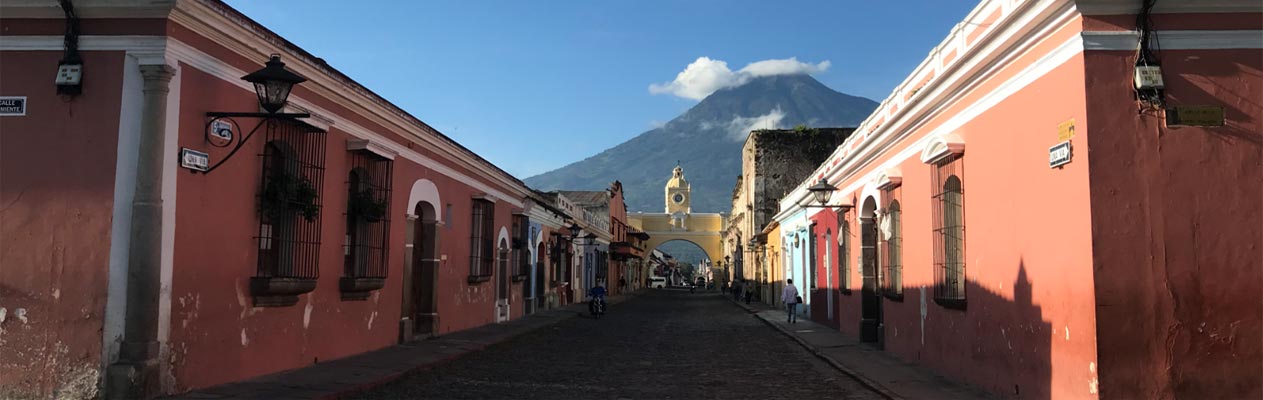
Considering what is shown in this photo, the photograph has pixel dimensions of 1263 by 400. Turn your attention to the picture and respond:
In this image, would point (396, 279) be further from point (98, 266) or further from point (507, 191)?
point (507, 191)

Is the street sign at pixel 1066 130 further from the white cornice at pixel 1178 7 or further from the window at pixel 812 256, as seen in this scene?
the window at pixel 812 256

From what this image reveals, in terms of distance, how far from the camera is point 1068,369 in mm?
6918

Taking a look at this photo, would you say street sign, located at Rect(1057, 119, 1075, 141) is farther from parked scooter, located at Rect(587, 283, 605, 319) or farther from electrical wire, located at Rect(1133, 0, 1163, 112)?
parked scooter, located at Rect(587, 283, 605, 319)

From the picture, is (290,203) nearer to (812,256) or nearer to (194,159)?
(194,159)

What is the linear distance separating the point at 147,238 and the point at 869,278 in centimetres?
1105

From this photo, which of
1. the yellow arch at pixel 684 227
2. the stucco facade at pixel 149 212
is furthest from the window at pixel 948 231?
the yellow arch at pixel 684 227

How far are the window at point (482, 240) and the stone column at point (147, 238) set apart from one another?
32.8 feet

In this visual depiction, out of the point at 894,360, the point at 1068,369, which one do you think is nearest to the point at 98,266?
the point at 1068,369

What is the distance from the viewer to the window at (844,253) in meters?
16.3

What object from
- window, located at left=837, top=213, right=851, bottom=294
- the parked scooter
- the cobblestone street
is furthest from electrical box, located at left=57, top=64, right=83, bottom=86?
the parked scooter

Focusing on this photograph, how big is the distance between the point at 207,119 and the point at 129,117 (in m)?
0.77

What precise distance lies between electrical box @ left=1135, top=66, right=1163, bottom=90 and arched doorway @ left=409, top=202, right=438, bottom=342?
10.8m

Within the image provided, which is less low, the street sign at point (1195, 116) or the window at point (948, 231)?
the street sign at point (1195, 116)

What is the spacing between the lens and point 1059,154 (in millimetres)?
7043
